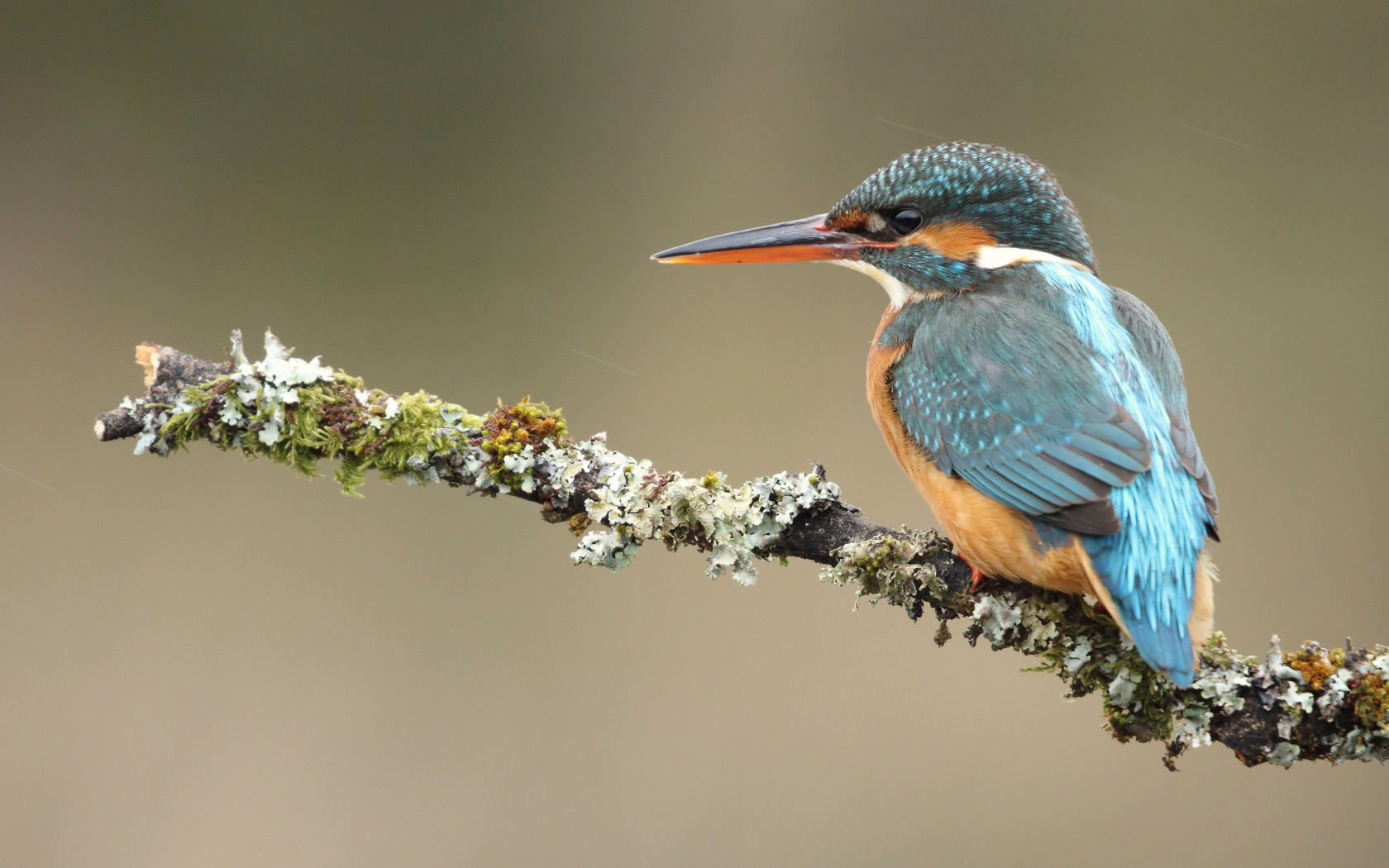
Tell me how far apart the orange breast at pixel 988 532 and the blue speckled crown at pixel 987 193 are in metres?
0.29

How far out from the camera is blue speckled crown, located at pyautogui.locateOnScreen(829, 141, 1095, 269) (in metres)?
1.38

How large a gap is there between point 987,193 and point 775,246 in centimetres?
31

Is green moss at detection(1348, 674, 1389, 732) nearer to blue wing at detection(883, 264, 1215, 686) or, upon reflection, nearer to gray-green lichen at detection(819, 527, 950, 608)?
blue wing at detection(883, 264, 1215, 686)

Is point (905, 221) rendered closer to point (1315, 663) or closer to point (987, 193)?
point (987, 193)

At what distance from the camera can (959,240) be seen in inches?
54.6

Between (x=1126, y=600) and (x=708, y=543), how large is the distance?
0.47 m

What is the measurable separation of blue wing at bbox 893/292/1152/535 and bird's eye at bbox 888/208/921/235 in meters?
0.15

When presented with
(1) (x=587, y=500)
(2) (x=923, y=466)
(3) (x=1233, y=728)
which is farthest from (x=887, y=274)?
(3) (x=1233, y=728)

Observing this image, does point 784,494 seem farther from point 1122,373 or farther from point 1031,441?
point 1122,373

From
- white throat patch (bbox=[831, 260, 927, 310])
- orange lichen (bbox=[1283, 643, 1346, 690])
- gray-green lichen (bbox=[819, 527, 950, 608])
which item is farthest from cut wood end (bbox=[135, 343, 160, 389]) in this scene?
orange lichen (bbox=[1283, 643, 1346, 690])

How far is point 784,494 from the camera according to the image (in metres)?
1.20

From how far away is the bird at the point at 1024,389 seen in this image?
3.53 feet

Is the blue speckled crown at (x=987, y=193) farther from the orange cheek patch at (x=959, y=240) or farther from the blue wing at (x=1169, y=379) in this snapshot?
the blue wing at (x=1169, y=379)

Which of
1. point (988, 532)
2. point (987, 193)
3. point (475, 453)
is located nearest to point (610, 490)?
point (475, 453)
